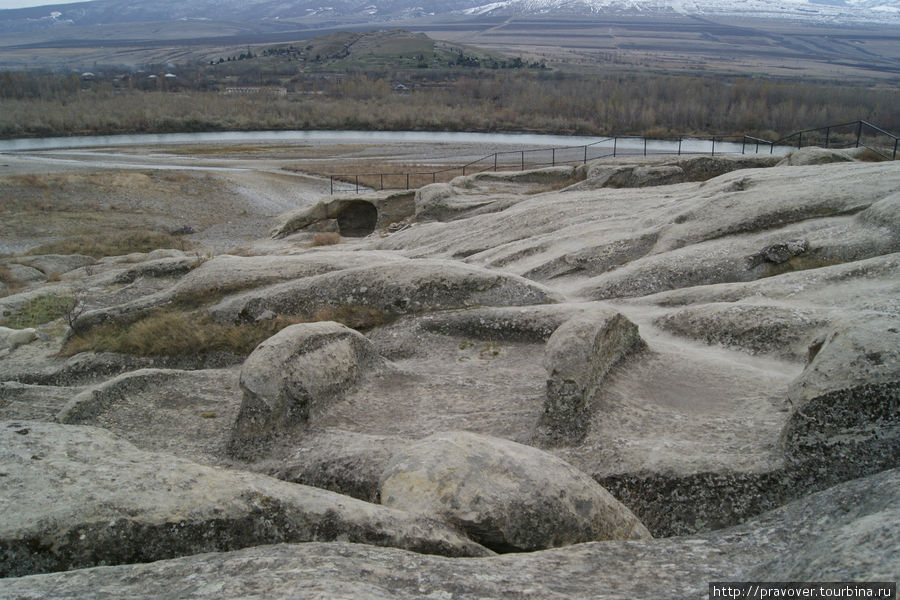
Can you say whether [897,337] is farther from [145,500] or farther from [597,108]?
[597,108]

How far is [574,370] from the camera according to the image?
9930 millimetres

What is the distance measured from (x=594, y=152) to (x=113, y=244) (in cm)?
5329

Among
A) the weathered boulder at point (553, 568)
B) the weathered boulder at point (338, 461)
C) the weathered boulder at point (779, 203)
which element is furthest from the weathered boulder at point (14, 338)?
the weathered boulder at point (779, 203)

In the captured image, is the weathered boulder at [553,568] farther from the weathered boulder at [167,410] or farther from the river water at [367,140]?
the river water at [367,140]

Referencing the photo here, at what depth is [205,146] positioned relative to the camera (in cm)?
8419

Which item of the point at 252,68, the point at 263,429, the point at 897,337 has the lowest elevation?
the point at 263,429

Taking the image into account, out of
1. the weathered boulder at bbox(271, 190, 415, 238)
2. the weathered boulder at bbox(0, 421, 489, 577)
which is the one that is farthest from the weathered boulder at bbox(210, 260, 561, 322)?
the weathered boulder at bbox(271, 190, 415, 238)

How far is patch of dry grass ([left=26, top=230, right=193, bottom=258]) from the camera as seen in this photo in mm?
36344

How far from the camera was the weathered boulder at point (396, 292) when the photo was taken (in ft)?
48.4

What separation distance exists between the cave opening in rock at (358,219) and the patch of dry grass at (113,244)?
9.43 meters

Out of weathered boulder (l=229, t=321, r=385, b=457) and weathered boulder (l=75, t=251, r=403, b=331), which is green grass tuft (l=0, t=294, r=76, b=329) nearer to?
weathered boulder (l=75, t=251, r=403, b=331)

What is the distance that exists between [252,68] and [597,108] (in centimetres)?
11321

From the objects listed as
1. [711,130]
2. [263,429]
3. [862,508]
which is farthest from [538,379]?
[711,130]

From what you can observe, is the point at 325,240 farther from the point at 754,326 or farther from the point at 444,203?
the point at 754,326
